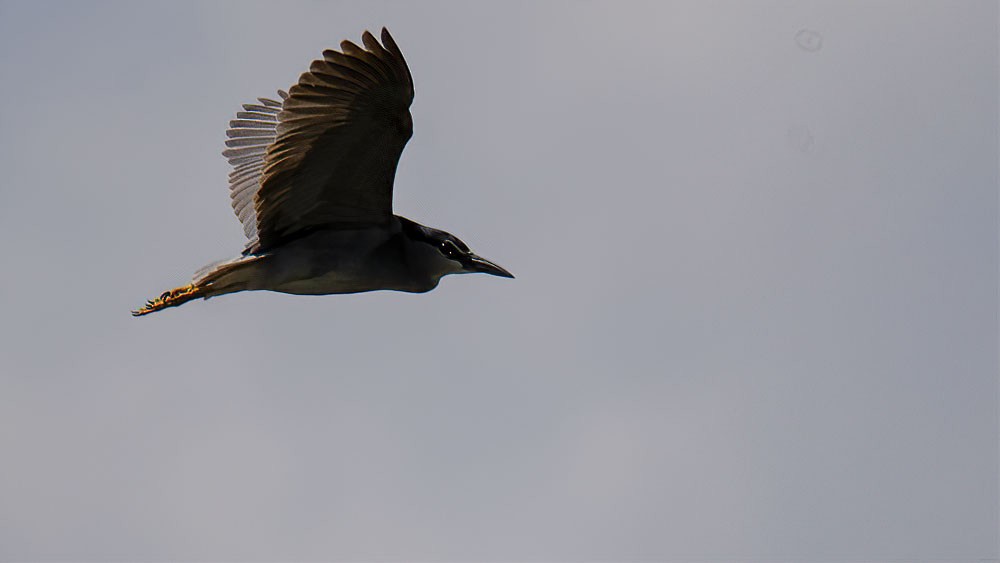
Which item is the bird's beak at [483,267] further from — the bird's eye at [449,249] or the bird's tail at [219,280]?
the bird's tail at [219,280]

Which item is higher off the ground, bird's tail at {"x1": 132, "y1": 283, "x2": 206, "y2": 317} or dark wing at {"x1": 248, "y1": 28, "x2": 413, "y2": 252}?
dark wing at {"x1": 248, "y1": 28, "x2": 413, "y2": 252}

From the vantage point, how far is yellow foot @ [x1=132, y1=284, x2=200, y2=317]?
1105 centimetres

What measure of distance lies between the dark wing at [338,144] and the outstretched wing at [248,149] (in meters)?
1.42

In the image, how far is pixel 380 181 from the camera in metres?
10.8

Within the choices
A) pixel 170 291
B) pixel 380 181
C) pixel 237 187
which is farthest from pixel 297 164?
pixel 237 187

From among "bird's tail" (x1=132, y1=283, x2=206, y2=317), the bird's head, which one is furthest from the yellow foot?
the bird's head

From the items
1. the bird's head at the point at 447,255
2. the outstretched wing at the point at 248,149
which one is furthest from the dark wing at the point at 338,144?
the outstretched wing at the point at 248,149

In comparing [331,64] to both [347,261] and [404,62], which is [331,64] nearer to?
[404,62]

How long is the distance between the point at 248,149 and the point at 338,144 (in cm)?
297

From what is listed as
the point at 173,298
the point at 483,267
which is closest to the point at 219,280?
the point at 173,298

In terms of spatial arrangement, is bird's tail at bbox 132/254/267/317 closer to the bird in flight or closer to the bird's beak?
the bird in flight

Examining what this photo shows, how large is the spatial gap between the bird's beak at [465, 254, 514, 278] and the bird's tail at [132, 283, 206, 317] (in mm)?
2080

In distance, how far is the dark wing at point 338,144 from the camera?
10.0 m

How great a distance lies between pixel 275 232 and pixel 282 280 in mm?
383
